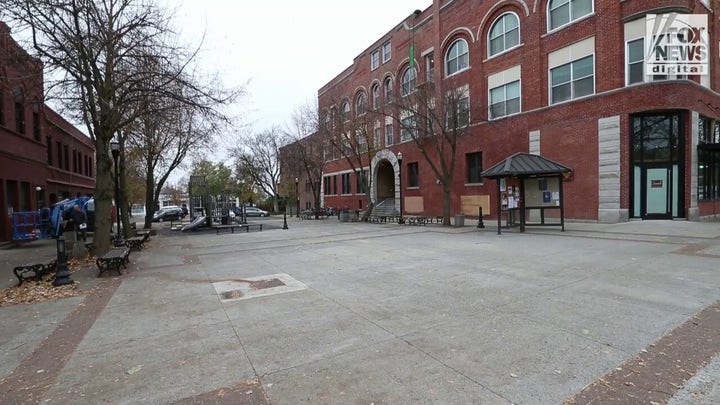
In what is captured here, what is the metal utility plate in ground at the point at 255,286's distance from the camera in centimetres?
676

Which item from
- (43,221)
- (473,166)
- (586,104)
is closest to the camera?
(586,104)

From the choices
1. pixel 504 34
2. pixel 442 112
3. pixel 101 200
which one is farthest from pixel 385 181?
pixel 101 200

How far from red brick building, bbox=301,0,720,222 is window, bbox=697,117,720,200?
58 mm

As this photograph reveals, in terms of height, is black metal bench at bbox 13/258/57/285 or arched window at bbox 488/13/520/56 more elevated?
arched window at bbox 488/13/520/56

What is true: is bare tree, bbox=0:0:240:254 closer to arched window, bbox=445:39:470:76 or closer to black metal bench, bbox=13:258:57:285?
black metal bench, bbox=13:258:57:285

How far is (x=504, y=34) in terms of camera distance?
75.7 feet

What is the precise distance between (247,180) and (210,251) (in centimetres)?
5046

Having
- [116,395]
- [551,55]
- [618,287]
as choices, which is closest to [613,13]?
[551,55]

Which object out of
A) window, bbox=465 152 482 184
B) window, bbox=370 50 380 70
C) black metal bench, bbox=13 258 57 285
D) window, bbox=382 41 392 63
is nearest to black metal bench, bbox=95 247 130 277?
black metal bench, bbox=13 258 57 285

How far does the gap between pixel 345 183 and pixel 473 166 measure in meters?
20.0

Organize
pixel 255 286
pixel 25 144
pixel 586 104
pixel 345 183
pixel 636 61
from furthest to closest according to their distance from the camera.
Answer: pixel 345 183
pixel 25 144
pixel 586 104
pixel 636 61
pixel 255 286

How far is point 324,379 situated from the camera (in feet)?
11.5

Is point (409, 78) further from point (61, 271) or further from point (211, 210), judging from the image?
point (61, 271)

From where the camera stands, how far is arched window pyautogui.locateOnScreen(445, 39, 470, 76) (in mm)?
25967
